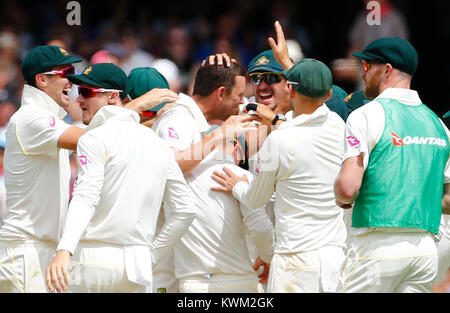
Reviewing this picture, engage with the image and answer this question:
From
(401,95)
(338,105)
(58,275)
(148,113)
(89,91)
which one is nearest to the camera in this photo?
(58,275)

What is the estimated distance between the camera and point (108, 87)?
5.68 m

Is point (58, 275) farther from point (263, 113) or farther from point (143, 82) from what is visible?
point (143, 82)

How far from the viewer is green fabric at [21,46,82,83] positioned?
5.99 meters

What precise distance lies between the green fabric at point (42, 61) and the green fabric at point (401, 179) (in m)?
2.27

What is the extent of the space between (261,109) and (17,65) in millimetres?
6944

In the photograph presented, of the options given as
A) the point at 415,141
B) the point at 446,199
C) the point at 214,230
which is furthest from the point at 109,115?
the point at 446,199

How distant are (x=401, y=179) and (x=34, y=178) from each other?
2.37m

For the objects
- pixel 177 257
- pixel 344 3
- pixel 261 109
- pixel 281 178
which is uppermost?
pixel 344 3

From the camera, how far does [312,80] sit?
221 inches

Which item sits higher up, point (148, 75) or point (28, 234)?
point (148, 75)

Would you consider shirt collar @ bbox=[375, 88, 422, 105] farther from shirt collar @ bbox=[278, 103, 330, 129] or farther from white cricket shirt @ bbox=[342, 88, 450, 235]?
shirt collar @ bbox=[278, 103, 330, 129]

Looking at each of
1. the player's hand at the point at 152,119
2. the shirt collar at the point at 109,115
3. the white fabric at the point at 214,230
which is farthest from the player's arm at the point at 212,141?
the player's hand at the point at 152,119
